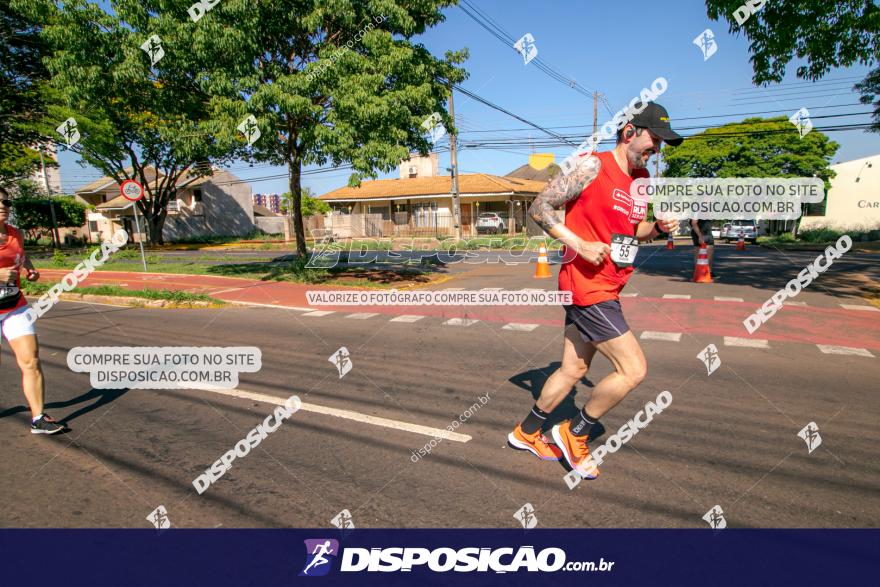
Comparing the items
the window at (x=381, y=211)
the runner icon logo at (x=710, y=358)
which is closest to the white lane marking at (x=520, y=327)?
the runner icon logo at (x=710, y=358)

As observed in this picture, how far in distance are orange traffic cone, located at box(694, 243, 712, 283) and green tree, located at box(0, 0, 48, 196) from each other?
25856 millimetres

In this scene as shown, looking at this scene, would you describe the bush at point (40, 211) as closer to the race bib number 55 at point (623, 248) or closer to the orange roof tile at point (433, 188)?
the orange roof tile at point (433, 188)

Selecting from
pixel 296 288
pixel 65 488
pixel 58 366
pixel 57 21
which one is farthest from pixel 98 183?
pixel 65 488

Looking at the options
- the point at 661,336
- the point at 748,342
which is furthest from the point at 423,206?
the point at 748,342

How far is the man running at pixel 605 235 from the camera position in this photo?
9.45 ft

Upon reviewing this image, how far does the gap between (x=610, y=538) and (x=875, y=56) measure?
1061 centimetres

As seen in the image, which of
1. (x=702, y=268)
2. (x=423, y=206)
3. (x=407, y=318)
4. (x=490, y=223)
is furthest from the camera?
(x=423, y=206)

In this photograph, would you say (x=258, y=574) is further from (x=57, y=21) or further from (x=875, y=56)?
(x=57, y=21)

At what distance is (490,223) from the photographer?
34938 mm

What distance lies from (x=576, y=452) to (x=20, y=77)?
31150mm

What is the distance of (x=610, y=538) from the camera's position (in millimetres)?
2486

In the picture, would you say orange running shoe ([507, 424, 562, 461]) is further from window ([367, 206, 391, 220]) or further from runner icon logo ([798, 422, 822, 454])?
window ([367, 206, 391, 220])

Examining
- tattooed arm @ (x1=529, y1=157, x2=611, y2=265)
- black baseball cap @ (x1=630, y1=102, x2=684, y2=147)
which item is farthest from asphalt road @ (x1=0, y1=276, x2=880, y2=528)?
black baseball cap @ (x1=630, y1=102, x2=684, y2=147)

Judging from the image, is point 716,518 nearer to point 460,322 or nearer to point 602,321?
point 602,321
